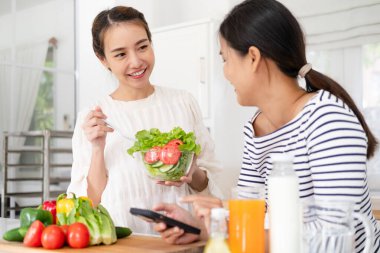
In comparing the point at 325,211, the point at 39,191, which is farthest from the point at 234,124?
the point at 325,211

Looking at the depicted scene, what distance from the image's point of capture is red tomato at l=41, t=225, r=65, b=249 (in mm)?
1435

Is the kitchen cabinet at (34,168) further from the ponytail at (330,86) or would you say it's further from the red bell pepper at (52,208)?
the ponytail at (330,86)

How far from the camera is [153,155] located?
175cm

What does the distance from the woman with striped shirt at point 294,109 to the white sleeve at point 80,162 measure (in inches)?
26.7

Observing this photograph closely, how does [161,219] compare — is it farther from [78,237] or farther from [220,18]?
[220,18]

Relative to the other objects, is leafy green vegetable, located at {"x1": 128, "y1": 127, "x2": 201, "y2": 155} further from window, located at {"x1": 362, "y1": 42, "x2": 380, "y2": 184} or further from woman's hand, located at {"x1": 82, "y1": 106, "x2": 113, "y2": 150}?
window, located at {"x1": 362, "y1": 42, "x2": 380, "y2": 184}

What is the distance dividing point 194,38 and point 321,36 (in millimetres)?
1084

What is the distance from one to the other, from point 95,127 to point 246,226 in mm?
938

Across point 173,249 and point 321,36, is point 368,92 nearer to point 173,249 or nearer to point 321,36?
point 321,36

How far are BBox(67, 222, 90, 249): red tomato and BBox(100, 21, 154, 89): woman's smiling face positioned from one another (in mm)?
783

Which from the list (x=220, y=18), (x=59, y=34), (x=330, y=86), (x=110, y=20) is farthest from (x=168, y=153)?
(x=59, y=34)

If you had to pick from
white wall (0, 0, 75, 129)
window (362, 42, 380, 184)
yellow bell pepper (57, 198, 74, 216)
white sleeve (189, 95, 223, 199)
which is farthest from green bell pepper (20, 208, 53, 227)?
white wall (0, 0, 75, 129)

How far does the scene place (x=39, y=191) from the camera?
5.11m

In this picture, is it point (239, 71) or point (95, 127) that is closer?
point (239, 71)
